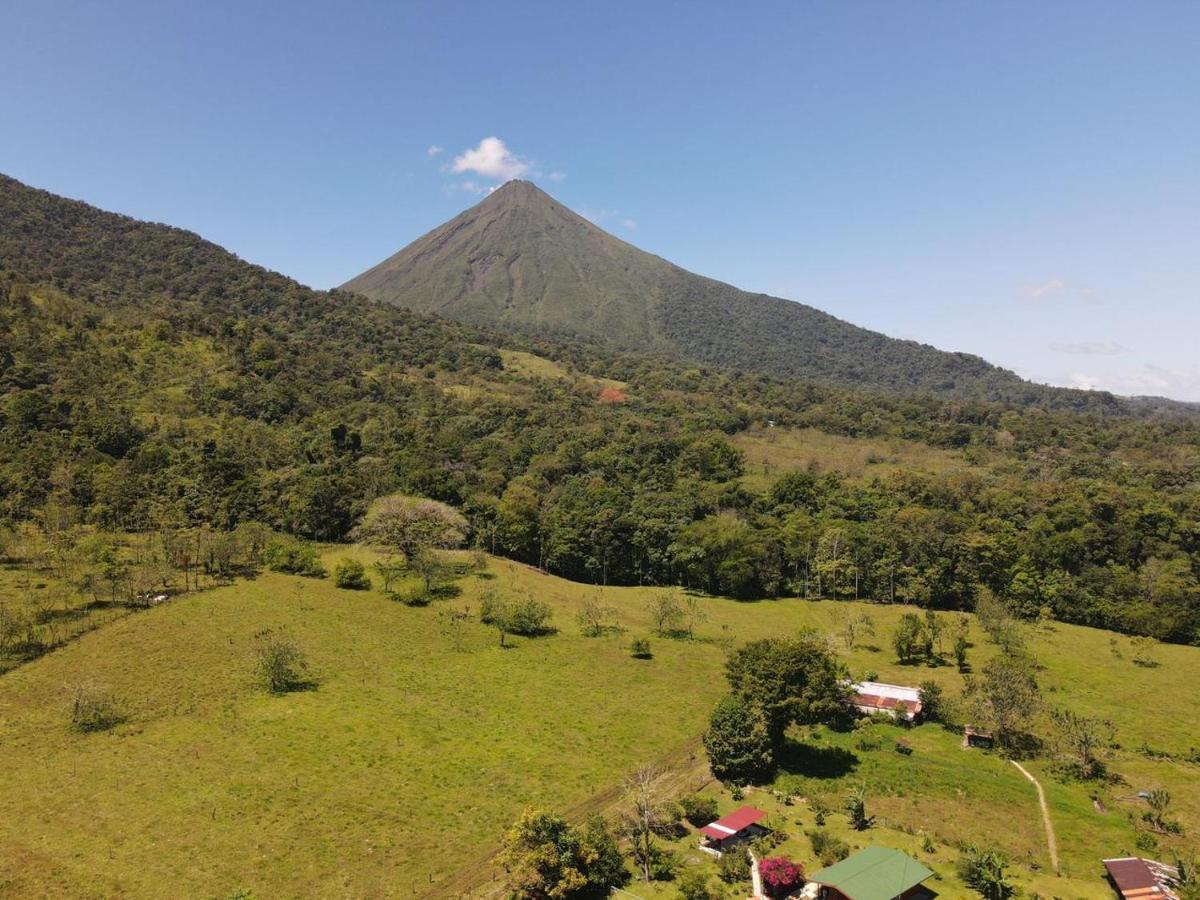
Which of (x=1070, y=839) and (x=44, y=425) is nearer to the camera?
(x=1070, y=839)

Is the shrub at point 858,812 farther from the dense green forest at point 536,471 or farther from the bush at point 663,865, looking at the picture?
the dense green forest at point 536,471

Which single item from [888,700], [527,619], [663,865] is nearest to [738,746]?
[663,865]

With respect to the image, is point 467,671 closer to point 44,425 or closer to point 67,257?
point 44,425

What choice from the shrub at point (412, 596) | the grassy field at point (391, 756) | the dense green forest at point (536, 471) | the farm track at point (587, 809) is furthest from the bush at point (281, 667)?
the dense green forest at point (536, 471)

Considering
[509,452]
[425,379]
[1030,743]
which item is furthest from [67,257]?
[1030,743]

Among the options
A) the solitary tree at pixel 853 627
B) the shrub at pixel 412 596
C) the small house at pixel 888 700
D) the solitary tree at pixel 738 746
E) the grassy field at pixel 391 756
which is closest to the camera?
the grassy field at pixel 391 756

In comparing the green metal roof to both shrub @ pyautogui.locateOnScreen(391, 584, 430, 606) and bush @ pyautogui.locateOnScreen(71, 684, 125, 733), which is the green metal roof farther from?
shrub @ pyautogui.locateOnScreen(391, 584, 430, 606)
